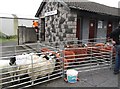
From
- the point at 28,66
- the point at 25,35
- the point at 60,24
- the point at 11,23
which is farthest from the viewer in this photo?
the point at 11,23

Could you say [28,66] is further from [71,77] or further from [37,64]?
[71,77]

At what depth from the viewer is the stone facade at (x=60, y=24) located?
296 inches

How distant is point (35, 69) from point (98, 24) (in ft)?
23.2

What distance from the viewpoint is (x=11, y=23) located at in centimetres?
1717

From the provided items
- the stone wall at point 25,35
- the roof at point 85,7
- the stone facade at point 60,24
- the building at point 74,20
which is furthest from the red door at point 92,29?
the stone wall at point 25,35

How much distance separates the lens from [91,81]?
12.9 ft

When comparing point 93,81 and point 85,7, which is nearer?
point 93,81

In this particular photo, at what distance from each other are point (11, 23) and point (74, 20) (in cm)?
1188

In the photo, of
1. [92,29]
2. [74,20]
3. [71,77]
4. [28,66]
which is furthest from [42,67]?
[92,29]

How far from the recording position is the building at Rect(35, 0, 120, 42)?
7.55 meters

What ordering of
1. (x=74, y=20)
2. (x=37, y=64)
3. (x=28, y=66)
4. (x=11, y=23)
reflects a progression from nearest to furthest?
(x=28, y=66) → (x=37, y=64) → (x=74, y=20) → (x=11, y=23)

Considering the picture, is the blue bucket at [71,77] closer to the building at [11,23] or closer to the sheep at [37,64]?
the sheep at [37,64]

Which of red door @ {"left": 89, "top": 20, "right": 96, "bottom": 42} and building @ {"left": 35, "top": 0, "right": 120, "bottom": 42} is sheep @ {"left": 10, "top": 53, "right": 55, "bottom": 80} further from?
red door @ {"left": 89, "top": 20, "right": 96, "bottom": 42}

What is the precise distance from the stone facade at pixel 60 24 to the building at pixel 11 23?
6740 millimetres
